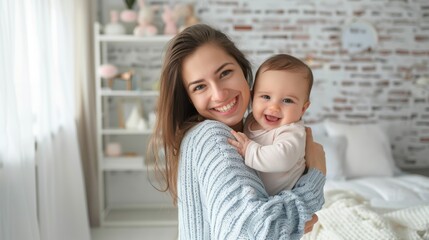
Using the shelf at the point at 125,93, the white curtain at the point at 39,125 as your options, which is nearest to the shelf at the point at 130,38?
the shelf at the point at 125,93

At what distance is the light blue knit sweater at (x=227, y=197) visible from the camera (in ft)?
3.28

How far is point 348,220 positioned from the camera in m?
2.02

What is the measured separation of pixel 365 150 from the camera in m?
4.08

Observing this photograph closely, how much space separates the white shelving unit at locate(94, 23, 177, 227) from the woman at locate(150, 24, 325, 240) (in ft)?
8.90

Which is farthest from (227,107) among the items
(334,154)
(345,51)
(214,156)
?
(345,51)

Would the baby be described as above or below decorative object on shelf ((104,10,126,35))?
above

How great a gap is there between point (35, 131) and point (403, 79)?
11.6ft

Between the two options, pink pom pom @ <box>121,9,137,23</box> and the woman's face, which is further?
pink pom pom @ <box>121,9,137,23</box>

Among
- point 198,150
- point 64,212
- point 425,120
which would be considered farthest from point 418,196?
point 198,150

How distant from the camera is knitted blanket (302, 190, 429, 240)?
1915 mm

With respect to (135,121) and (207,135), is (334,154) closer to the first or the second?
(135,121)

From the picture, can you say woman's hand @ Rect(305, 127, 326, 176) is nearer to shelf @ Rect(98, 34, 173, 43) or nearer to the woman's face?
the woman's face

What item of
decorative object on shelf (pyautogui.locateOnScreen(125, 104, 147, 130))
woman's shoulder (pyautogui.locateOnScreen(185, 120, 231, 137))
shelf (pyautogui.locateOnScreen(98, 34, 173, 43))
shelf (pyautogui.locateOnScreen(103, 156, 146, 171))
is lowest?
shelf (pyautogui.locateOnScreen(103, 156, 146, 171))

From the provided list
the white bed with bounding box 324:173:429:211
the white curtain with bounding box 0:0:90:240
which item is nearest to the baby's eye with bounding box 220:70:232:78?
the white curtain with bounding box 0:0:90:240
